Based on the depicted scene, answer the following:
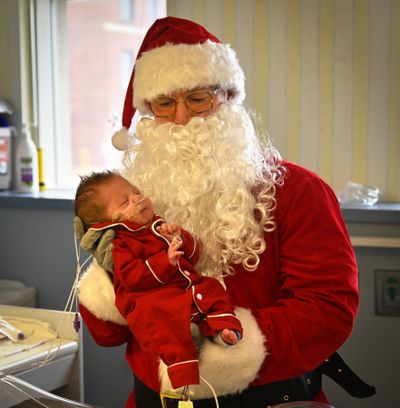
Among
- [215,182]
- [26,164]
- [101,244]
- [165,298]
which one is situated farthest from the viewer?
[26,164]

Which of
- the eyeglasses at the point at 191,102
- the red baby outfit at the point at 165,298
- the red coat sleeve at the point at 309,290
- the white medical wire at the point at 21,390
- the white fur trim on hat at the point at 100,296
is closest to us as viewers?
the white medical wire at the point at 21,390

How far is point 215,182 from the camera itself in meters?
1.50

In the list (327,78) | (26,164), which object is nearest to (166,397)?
(327,78)

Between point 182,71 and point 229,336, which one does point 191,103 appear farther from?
point 229,336

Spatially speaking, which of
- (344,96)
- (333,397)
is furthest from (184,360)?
(344,96)

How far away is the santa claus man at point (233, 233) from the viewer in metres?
1.32

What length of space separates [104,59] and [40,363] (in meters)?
4.02

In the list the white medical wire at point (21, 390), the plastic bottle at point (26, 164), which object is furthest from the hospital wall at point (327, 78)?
the white medical wire at point (21, 390)

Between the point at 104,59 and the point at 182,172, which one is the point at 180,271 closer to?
the point at 182,172

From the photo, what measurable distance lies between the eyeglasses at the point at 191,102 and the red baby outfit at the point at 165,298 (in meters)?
0.32

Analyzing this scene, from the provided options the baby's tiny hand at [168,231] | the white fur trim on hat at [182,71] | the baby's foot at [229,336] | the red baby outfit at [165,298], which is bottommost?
the baby's foot at [229,336]

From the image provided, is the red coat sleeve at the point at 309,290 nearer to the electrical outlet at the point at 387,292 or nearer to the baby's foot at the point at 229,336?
the baby's foot at the point at 229,336

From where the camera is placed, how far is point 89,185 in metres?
1.38

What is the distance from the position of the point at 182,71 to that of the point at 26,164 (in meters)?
1.38
